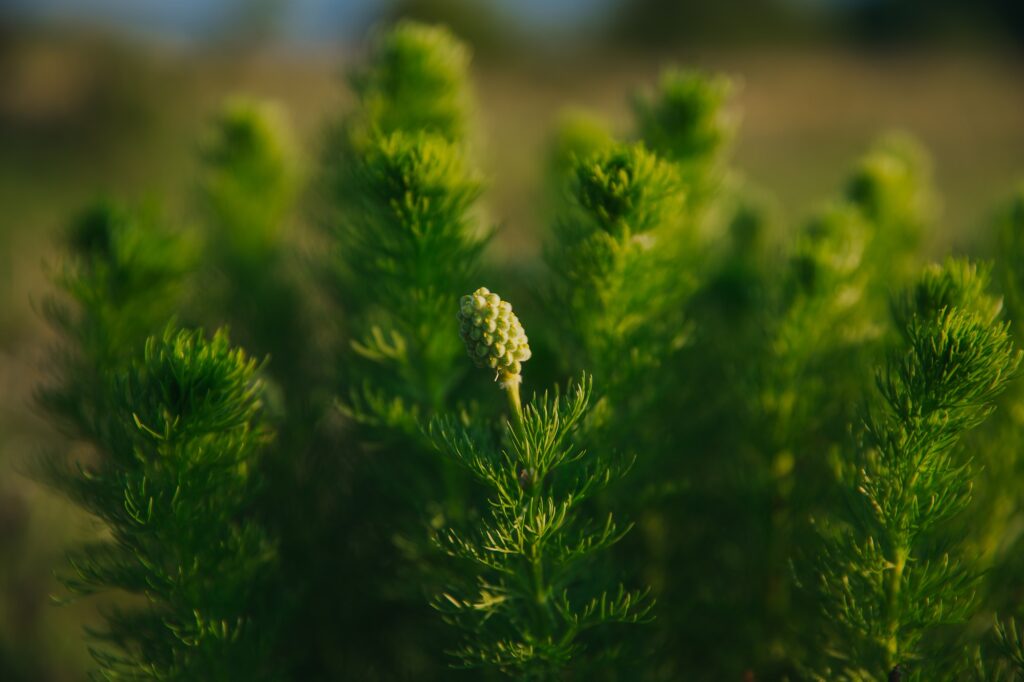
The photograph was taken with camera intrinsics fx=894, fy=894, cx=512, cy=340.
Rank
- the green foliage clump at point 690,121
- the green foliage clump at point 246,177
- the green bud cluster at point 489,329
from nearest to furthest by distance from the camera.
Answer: the green bud cluster at point 489,329 < the green foliage clump at point 690,121 < the green foliage clump at point 246,177

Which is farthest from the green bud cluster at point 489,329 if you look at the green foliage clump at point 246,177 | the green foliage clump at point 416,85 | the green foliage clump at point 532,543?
the green foliage clump at point 246,177

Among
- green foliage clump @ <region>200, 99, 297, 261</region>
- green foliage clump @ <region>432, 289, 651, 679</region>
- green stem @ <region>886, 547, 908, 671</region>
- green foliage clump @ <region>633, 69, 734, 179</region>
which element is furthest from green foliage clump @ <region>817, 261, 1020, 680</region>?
green foliage clump @ <region>200, 99, 297, 261</region>

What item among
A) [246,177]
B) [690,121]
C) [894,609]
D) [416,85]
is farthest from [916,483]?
[246,177]

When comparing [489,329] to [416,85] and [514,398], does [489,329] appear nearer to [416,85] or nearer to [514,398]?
[514,398]

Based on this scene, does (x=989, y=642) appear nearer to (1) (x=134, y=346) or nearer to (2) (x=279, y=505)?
(2) (x=279, y=505)

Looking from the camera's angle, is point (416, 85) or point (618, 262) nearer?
point (618, 262)

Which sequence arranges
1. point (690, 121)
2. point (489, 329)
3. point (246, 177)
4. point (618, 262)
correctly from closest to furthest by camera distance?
point (489, 329), point (618, 262), point (690, 121), point (246, 177)

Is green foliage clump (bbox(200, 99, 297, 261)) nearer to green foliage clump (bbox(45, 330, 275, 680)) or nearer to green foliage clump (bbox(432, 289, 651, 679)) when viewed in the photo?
green foliage clump (bbox(45, 330, 275, 680))

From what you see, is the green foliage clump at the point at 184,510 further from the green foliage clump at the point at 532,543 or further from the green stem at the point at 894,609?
the green stem at the point at 894,609
